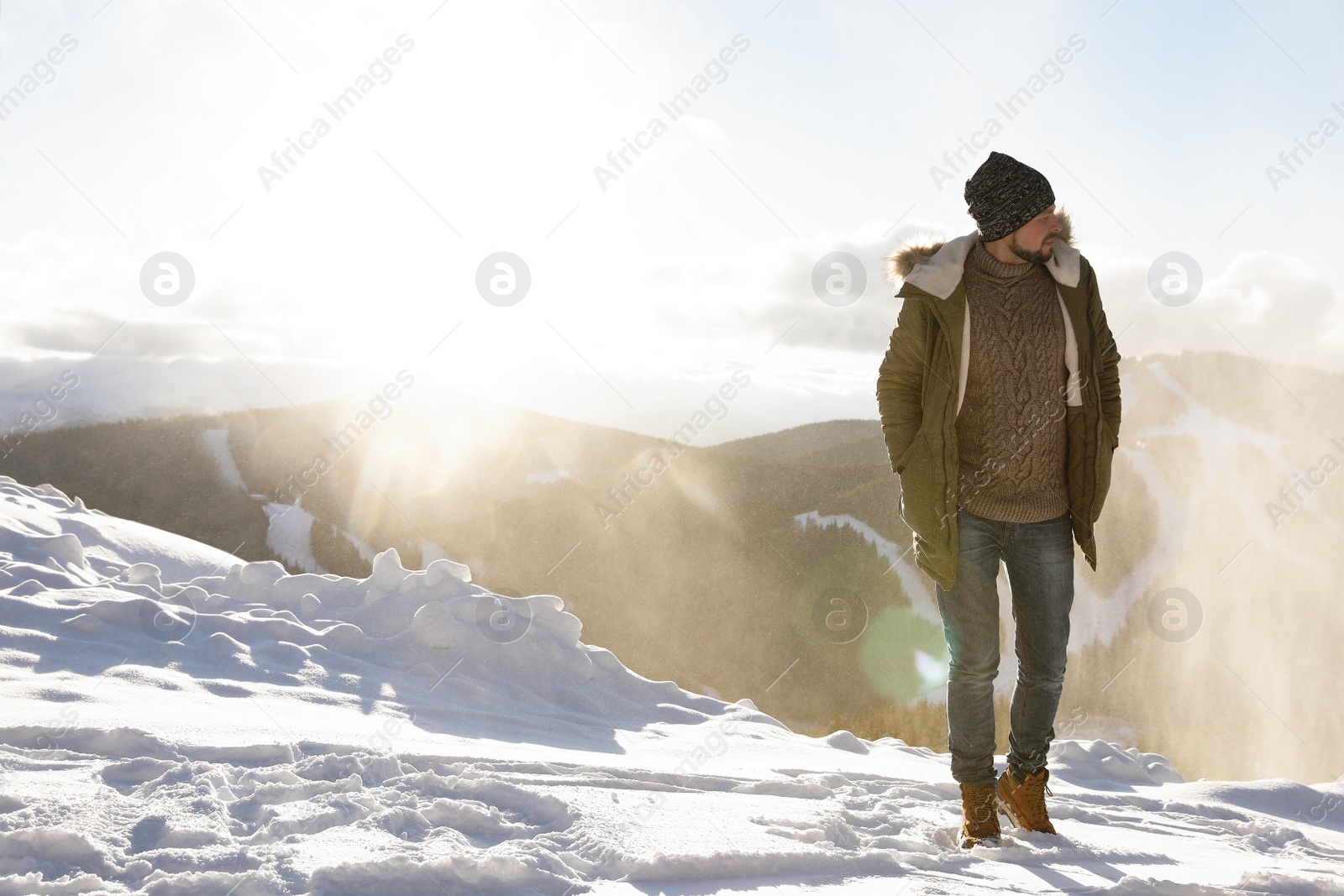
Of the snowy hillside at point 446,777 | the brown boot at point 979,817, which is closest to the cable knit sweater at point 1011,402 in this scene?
the brown boot at point 979,817

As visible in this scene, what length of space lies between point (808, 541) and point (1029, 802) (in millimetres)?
12237

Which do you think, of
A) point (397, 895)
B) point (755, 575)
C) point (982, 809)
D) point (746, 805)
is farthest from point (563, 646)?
point (755, 575)

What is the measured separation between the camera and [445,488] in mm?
14320

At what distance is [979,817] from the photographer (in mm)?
2256

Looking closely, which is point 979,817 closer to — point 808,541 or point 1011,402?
point 1011,402

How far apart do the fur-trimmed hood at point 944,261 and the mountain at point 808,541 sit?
10266 millimetres

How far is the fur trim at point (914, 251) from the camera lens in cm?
238

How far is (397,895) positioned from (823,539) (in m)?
13.3

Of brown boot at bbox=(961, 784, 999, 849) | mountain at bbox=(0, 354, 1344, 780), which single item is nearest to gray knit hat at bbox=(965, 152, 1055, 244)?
brown boot at bbox=(961, 784, 999, 849)

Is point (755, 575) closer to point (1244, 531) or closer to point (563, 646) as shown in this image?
point (1244, 531)

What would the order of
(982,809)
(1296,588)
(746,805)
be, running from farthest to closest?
(1296,588)
(746,805)
(982,809)

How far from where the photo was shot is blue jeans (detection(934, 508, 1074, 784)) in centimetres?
229

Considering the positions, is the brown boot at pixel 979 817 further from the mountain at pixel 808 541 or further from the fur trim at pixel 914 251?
the mountain at pixel 808 541

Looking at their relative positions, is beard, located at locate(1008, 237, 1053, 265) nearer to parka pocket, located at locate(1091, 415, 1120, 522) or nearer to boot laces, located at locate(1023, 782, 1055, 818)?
parka pocket, located at locate(1091, 415, 1120, 522)
